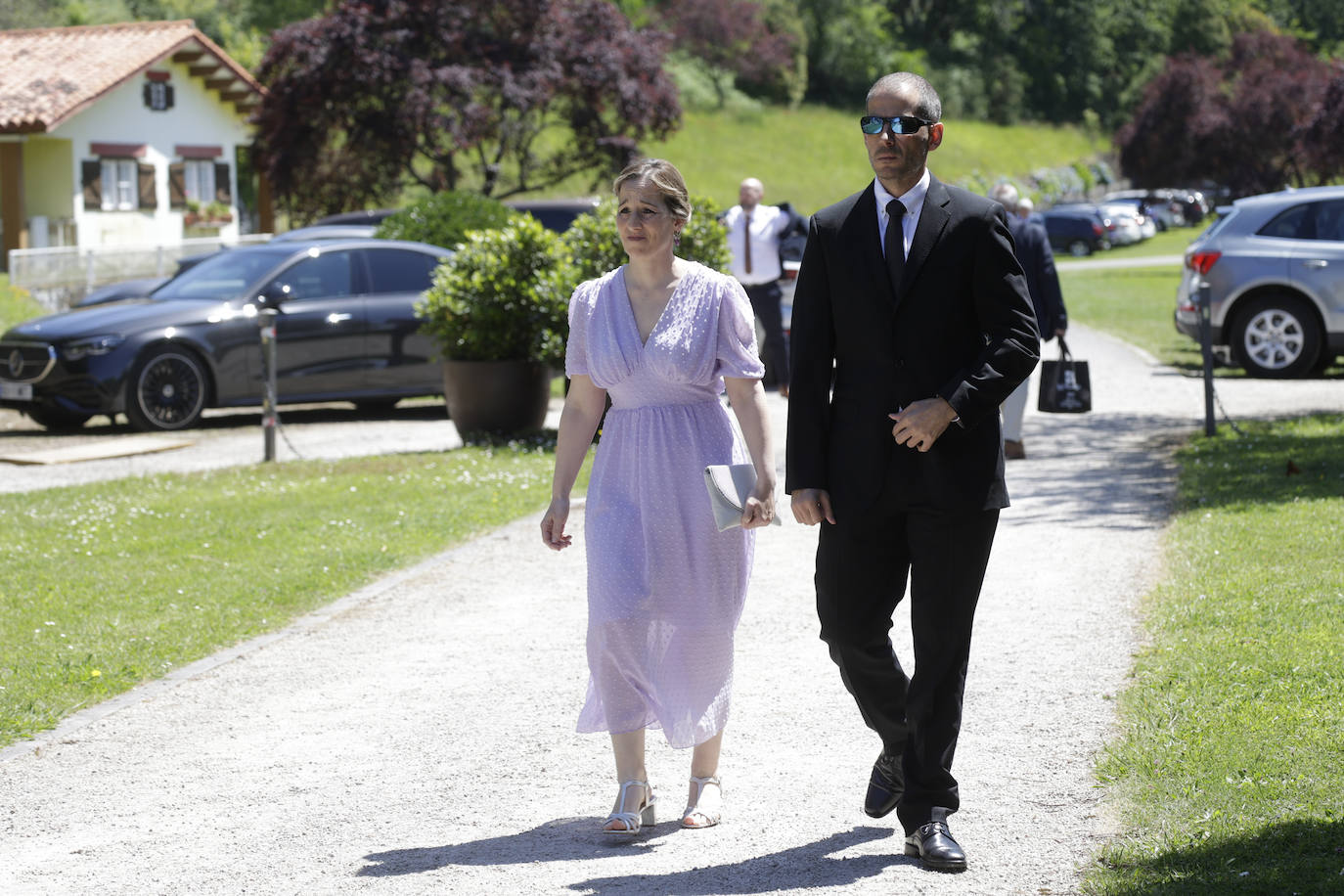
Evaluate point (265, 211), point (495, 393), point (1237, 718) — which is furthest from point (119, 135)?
point (1237, 718)

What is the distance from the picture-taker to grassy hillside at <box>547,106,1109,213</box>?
6419 cm

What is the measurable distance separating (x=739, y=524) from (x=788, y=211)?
38.5 ft

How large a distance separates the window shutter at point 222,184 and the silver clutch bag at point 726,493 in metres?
40.8

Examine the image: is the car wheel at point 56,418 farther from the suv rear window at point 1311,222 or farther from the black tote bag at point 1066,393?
the suv rear window at point 1311,222

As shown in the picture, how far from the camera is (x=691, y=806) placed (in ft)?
15.5

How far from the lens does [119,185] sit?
39.6m

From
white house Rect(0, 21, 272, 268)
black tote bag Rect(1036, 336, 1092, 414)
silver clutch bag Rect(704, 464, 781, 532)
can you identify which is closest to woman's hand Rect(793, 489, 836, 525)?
silver clutch bag Rect(704, 464, 781, 532)

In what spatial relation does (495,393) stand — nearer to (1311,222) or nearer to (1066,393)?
(1066,393)

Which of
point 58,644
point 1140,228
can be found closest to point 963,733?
point 58,644

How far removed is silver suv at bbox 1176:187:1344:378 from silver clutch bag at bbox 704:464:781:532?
1253cm

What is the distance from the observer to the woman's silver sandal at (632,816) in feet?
15.0

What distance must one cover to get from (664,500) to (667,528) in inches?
3.1

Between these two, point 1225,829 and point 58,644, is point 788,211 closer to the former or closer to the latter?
point 58,644

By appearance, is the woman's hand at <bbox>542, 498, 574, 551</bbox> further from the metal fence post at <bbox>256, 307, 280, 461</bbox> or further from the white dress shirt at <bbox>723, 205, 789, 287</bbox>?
the white dress shirt at <bbox>723, 205, 789, 287</bbox>
